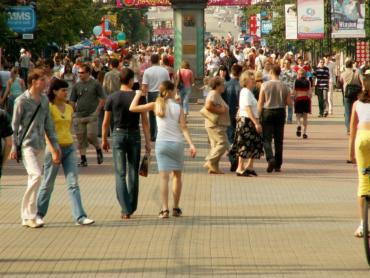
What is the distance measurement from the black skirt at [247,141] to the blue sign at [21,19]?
598 inches

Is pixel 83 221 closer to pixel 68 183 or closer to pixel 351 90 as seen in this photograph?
pixel 68 183

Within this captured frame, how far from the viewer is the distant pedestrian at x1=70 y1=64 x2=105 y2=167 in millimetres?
21188

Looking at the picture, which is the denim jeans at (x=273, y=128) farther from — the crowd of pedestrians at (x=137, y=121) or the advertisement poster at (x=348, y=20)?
the advertisement poster at (x=348, y=20)

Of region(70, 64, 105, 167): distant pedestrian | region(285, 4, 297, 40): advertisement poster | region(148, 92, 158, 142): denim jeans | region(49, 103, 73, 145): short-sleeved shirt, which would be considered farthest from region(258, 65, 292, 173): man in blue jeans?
region(285, 4, 297, 40): advertisement poster

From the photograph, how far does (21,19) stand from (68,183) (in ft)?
67.4

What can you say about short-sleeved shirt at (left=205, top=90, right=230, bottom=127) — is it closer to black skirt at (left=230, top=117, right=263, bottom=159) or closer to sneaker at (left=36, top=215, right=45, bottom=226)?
black skirt at (left=230, top=117, right=263, bottom=159)

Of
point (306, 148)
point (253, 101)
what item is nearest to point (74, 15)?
point (306, 148)

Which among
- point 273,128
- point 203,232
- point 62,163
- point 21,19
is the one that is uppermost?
point 21,19

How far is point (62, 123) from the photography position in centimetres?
1425

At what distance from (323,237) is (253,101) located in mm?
6745

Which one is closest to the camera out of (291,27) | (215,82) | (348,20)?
(215,82)

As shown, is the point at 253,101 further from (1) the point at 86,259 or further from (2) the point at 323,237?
(1) the point at 86,259

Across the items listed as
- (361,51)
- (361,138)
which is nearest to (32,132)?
(361,138)

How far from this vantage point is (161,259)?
11484 mm
